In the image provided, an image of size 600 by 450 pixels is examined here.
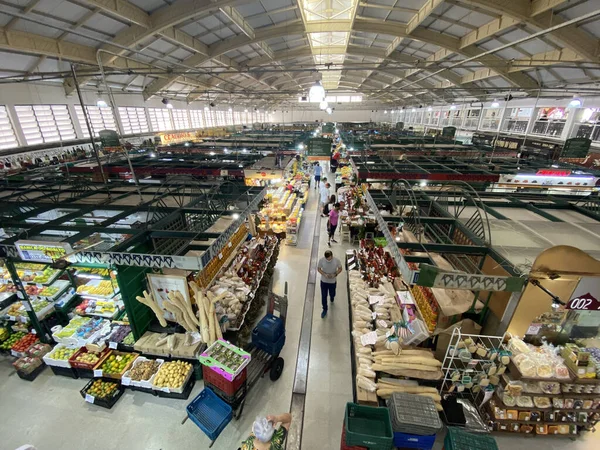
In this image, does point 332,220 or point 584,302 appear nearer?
point 584,302

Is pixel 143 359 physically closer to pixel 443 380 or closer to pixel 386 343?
pixel 386 343

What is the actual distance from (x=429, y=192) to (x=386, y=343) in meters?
3.94

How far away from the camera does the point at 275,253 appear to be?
8.97 m

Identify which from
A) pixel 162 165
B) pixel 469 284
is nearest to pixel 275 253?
pixel 162 165

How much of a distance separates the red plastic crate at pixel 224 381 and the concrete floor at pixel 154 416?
0.66 meters

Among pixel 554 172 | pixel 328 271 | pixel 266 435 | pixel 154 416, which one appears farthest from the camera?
pixel 554 172

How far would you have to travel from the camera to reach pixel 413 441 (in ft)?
12.3

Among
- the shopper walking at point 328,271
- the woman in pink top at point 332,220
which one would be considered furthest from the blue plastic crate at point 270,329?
the woman in pink top at point 332,220

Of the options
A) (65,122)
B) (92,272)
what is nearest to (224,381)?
(92,272)

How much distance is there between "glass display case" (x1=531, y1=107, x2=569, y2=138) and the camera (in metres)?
14.9

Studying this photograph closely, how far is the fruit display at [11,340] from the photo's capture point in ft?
18.7

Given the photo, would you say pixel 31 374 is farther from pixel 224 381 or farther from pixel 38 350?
pixel 224 381

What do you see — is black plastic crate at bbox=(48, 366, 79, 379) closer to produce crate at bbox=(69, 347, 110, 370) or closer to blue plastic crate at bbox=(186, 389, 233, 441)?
produce crate at bbox=(69, 347, 110, 370)

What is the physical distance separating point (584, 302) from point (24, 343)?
1047 centimetres
